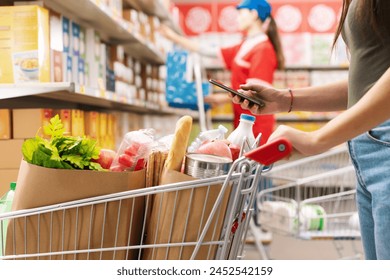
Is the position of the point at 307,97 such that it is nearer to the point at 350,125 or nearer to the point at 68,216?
the point at 350,125

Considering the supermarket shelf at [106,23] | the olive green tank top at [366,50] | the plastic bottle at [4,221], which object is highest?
the supermarket shelf at [106,23]

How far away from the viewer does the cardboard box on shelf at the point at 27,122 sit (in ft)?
7.78

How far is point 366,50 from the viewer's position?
5.37ft

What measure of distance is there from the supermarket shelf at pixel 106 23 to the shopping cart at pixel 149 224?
5.46 ft

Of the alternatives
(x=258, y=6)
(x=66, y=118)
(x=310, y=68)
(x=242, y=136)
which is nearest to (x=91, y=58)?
(x=66, y=118)

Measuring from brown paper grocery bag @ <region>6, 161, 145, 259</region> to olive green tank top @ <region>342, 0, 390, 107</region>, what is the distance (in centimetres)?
67

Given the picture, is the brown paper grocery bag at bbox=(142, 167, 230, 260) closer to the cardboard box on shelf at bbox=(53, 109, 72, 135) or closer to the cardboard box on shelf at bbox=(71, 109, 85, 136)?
the cardboard box on shelf at bbox=(53, 109, 72, 135)

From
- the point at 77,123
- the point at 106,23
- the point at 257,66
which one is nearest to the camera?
the point at 77,123

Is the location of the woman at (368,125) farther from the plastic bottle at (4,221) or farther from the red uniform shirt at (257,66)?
the red uniform shirt at (257,66)

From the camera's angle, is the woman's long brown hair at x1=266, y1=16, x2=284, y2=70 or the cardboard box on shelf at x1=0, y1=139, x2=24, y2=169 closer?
the cardboard box on shelf at x1=0, y1=139, x2=24, y2=169

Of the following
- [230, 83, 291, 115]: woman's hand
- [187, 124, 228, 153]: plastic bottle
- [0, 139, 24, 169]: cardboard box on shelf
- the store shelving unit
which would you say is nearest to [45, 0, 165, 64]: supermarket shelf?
the store shelving unit

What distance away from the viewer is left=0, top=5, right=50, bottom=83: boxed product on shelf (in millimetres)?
2387

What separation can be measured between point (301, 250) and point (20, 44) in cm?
390

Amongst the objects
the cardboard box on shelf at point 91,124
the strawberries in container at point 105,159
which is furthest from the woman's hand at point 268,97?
the cardboard box on shelf at point 91,124
